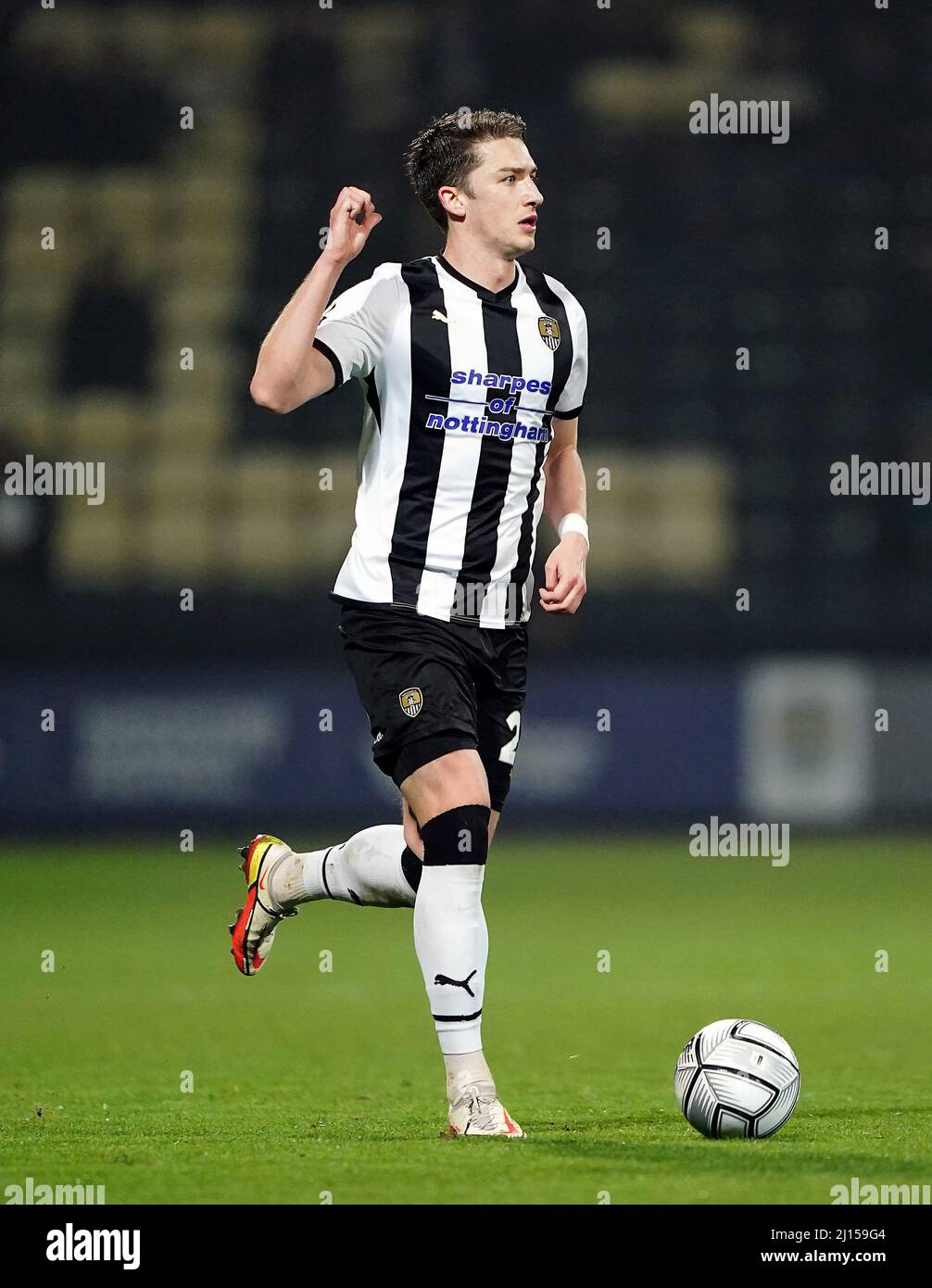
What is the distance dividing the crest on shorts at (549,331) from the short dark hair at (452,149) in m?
0.35

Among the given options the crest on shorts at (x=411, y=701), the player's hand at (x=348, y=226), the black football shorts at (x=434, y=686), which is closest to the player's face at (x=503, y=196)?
the player's hand at (x=348, y=226)

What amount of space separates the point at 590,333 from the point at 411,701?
11062 millimetres

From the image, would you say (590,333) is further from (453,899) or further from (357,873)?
(453,899)

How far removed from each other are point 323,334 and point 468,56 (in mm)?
12114

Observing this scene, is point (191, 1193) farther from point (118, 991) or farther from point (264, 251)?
point (264, 251)

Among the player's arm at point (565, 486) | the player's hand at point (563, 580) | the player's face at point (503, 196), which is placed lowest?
the player's hand at point (563, 580)

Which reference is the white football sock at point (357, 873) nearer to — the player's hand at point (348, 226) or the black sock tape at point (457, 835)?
the black sock tape at point (457, 835)

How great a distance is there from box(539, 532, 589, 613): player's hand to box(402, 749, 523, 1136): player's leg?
0.44m

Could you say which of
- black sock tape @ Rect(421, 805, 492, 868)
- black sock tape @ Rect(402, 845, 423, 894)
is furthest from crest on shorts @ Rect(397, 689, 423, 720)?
black sock tape @ Rect(402, 845, 423, 894)

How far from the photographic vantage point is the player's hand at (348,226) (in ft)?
14.1

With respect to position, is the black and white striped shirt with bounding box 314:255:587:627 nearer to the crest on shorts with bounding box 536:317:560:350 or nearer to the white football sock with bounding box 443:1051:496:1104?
the crest on shorts with bounding box 536:317:560:350

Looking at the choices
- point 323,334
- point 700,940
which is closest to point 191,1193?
point 323,334

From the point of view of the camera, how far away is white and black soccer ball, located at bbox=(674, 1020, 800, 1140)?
4.23 metres

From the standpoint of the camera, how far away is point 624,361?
15320 mm
